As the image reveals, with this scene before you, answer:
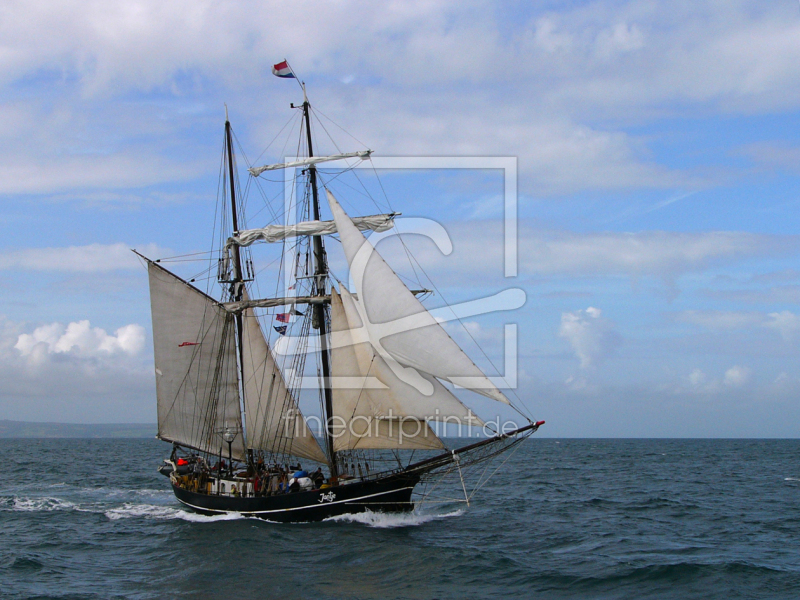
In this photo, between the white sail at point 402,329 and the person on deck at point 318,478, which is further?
the person on deck at point 318,478

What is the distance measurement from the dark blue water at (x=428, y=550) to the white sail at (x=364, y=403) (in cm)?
384

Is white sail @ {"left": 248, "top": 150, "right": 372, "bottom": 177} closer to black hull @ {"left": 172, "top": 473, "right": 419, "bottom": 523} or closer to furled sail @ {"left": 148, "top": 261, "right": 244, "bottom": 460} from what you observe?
furled sail @ {"left": 148, "top": 261, "right": 244, "bottom": 460}

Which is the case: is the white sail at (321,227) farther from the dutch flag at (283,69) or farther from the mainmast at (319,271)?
the dutch flag at (283,69)

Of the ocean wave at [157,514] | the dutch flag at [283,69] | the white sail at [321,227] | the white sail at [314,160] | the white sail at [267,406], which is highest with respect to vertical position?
the dutch flag at [283,69]

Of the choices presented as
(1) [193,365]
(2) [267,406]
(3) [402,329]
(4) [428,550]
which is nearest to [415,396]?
(3) [402,329]

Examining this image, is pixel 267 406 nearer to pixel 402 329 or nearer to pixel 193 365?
pixel 193 365

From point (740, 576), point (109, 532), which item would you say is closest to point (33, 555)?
point (109, 532)

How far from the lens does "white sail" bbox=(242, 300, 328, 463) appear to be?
45.0 metres

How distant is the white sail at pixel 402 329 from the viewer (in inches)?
1310

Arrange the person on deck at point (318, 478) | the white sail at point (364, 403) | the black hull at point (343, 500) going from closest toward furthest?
the white sail at point (364, 403) → the black hull at point (343, 500) → the person on deck at point (318, 478)

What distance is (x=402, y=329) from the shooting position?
34.7 meters

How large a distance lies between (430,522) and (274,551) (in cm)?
909

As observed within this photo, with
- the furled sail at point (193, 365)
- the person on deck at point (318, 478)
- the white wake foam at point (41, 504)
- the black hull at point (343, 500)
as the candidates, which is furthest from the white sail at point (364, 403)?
the white wake foam at point (41, 504)

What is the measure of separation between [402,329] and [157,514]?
20.5 m
